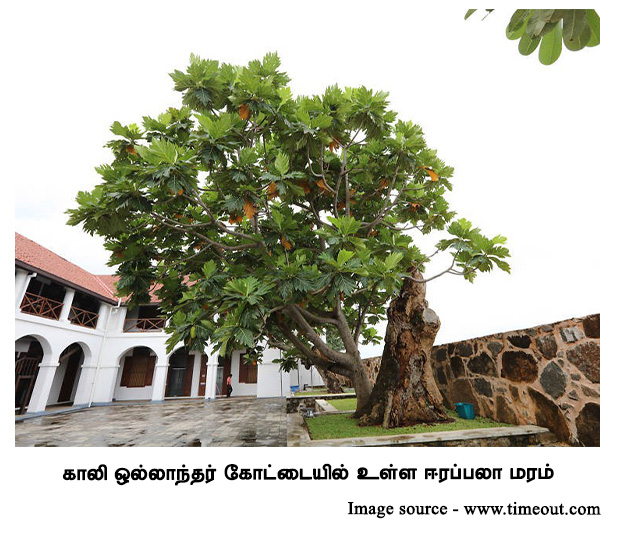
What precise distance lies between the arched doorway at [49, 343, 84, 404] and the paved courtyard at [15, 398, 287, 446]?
4704mm

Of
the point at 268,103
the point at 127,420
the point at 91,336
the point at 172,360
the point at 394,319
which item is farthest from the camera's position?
the point at 172,360

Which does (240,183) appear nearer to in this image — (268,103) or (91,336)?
(268,103)

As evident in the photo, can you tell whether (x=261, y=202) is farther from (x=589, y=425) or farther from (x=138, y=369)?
(x=138, y=369)

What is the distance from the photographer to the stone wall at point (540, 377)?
321 cm

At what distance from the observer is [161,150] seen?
3.07 meters

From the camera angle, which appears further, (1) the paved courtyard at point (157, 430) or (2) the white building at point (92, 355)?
(2) the white building at point (92, 355)

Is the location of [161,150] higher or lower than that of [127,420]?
higher

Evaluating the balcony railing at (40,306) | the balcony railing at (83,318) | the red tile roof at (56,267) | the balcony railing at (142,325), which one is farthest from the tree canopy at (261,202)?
the balcony railing at (142,325)

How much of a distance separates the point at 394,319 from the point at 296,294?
2247 mm

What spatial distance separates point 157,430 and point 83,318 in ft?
29.4

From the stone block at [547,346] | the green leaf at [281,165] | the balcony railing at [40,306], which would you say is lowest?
the stone block at [547,346]

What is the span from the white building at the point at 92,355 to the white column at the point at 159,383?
43 mm

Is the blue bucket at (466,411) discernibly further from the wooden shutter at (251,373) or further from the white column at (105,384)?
the white column at (105,384)

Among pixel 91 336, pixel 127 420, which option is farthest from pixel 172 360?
pixel 127 420
